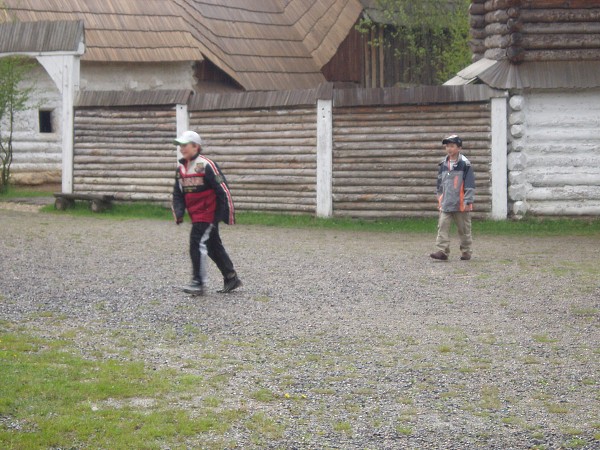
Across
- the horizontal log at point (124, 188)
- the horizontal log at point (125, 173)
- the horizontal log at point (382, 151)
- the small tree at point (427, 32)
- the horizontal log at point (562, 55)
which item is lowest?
the horizontal log at point (124, 188)

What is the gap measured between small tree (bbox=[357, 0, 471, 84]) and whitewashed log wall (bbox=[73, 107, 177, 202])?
31.4ft

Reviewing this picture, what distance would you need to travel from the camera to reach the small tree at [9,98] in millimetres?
21375

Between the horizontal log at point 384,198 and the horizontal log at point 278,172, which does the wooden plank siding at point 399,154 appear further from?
the horizontal log at point 278,172

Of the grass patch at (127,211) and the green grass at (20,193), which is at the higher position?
the green grass at (20,193)

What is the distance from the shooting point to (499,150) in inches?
674

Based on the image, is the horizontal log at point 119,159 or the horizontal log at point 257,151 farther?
the horizontal log at point 119,159

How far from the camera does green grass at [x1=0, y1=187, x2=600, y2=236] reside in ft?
55.0

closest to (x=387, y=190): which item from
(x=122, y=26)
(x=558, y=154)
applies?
(x=558, y=154)

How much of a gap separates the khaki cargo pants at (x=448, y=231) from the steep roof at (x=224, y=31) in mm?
11523

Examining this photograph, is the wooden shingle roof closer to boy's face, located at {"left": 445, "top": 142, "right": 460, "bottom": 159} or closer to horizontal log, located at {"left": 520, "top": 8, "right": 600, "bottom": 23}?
horizontal log, located at {"left": 520, "top": 8, "right": 600, "bottom": 23}

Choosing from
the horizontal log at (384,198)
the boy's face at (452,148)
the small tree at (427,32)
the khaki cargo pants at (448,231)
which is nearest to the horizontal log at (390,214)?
the horizontal log at (384,198)

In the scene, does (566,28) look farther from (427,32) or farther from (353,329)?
(427,32)

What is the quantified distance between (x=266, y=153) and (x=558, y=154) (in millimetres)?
4718

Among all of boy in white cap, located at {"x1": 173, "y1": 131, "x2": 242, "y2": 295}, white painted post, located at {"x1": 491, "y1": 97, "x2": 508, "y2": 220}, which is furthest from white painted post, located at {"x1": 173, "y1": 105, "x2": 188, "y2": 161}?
boy in white cap, located at {"x1": 173, "y1": 131, "x2": 242, "y2": 295}
